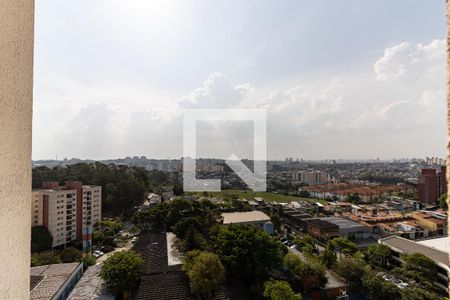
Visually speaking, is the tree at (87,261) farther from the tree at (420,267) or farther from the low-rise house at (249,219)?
the tree at (420,267)

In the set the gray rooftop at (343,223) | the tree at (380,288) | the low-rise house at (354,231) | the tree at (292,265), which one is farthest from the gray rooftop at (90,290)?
the gray rooftop at (343,223)

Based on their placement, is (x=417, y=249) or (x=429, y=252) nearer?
(x=429, y=252)

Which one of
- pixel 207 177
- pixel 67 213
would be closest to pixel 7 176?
pixel 67 213

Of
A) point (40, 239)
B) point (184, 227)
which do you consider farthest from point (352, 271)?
point (40, 239)

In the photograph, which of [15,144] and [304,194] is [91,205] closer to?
[15,144]

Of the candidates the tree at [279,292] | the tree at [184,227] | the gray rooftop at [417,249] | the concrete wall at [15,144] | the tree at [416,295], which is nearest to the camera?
the concrete wall at [15,144]

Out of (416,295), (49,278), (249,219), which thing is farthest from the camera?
(249,219)

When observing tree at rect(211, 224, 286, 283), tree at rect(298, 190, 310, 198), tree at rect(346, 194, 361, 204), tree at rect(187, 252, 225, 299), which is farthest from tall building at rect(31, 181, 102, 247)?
tree at rect(346, 194, 361, 204)

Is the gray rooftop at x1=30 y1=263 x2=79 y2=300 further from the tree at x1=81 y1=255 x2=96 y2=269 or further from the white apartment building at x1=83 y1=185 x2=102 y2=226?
the white apartment building at x1=83 y1=185 x2=102 y2=226
